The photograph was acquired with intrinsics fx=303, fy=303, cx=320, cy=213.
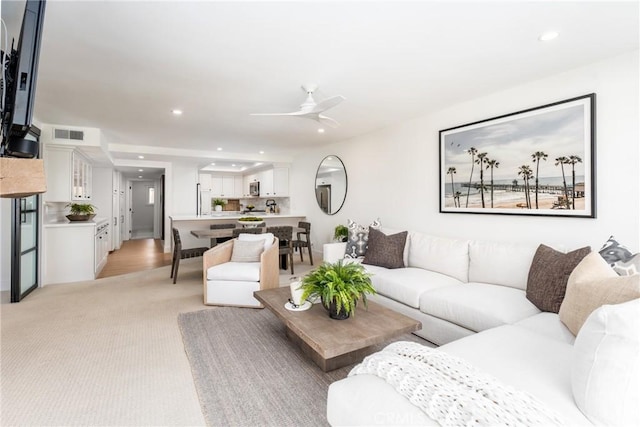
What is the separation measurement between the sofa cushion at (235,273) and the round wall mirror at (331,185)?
2.71 meters

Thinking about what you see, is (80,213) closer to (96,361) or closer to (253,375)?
(96,361)

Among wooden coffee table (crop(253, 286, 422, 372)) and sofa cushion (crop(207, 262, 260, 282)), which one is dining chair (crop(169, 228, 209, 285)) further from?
wooden coffee table (crop(253, 286, 422, 372))

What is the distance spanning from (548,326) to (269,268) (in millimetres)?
2661

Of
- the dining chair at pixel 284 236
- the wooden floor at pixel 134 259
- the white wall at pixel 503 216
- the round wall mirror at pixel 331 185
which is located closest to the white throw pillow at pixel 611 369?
the white wall at pixel 503 216

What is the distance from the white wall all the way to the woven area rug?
1.69 m

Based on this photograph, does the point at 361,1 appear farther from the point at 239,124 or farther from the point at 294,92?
the point at 239,124

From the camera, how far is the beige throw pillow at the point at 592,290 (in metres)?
1.44

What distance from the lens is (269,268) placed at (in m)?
3.61

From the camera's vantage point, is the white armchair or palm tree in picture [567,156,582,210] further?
the white armchair

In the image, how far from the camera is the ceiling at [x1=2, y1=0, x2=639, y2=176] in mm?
1906

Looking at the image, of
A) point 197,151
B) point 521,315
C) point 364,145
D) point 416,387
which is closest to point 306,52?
point 416,387

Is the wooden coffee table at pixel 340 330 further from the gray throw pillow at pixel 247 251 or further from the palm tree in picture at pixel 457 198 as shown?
the palm tree in picture at pixel 457 198

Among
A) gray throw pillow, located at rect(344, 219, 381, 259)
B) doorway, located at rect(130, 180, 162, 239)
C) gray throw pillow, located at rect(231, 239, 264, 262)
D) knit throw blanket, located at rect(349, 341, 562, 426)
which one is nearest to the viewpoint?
knit throw blanket, located at rect(349, 341, 562, 426)

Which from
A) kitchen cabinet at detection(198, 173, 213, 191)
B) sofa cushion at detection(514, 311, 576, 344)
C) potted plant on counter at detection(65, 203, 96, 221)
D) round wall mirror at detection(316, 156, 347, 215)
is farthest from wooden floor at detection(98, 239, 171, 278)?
sofa cushion at detection(514, 311, 576, 344)
